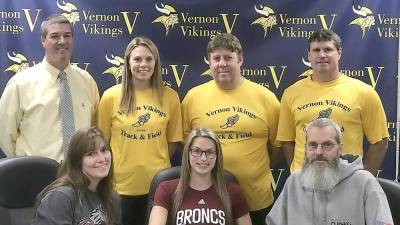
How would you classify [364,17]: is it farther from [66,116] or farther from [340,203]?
[66,116]

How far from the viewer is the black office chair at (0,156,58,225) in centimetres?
274

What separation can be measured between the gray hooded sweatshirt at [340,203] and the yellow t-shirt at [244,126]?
538 millimetres

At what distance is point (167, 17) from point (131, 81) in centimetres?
85

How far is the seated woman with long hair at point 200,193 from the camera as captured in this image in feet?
9.06

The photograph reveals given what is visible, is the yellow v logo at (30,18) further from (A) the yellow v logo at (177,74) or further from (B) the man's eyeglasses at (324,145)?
(B) the man's eyeglasses at (324,145)

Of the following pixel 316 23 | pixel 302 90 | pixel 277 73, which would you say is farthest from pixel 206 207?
pixel 316 23

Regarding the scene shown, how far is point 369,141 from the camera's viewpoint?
10.6 feet

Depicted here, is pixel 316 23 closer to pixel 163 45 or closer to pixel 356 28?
pixel 356 28

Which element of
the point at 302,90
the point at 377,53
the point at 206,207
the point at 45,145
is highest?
the point at 377,53

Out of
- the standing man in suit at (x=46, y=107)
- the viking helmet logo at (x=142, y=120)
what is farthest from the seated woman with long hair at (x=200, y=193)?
the standing man in suit at (x=46, y=107)

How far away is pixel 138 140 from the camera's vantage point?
3.18 metres

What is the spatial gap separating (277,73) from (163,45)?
874 millimetres

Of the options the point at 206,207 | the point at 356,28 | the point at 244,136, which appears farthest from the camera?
the point at 356,28

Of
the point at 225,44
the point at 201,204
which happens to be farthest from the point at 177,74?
the point at 201,204
